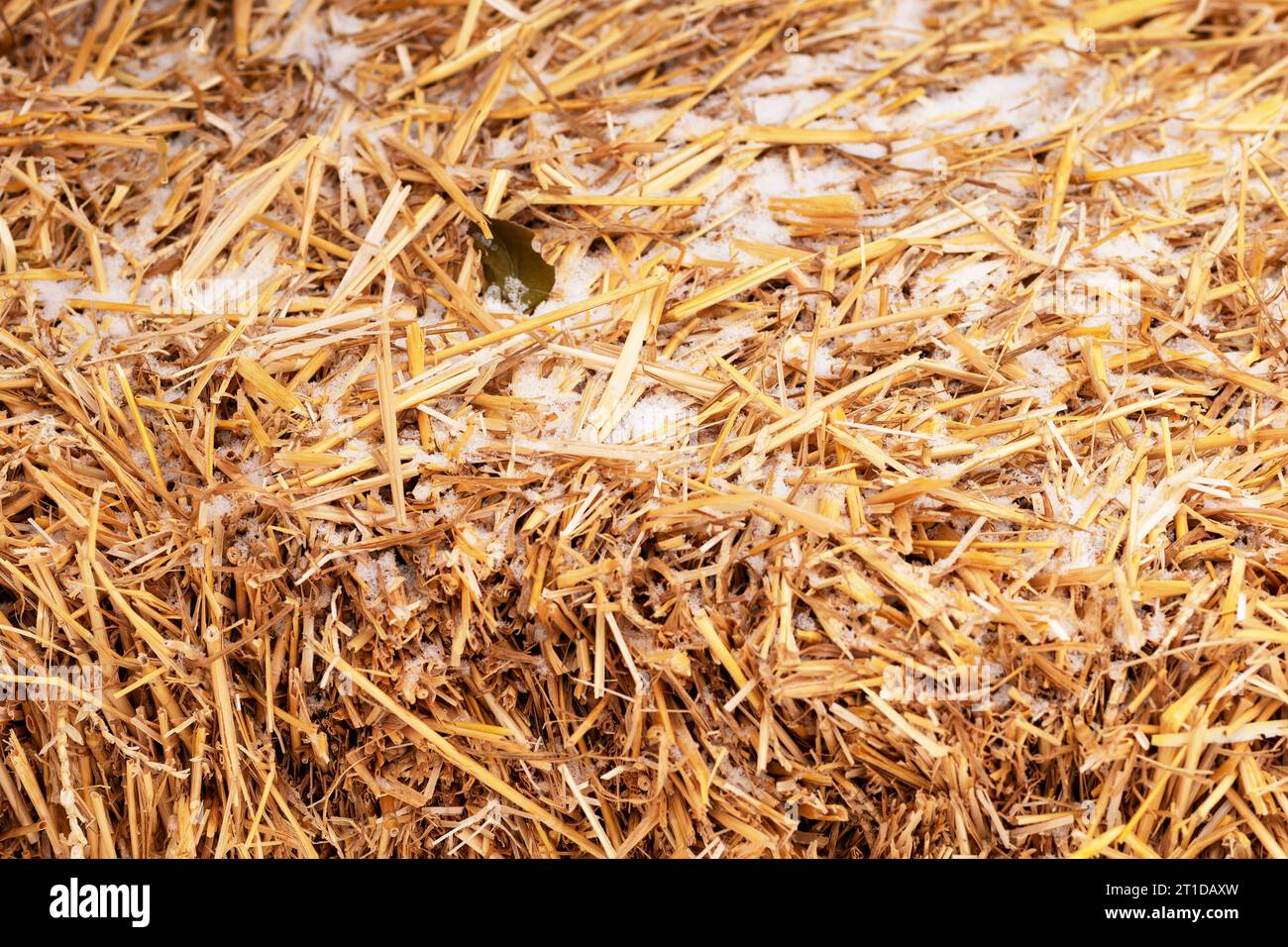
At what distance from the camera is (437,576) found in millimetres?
1091

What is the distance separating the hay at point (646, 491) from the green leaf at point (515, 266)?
0.8 inches

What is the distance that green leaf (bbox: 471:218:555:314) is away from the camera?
51.1 inches

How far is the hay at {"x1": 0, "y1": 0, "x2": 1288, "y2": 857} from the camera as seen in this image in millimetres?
1050

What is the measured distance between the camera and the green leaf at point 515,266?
1.30 metres

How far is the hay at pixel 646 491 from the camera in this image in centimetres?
105

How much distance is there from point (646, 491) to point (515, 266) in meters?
0.38

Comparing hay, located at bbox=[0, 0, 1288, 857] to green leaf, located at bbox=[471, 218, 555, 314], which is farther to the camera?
green leaf, located at bbox=[471, 218, 555, 314]

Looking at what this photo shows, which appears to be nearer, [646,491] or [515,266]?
[646,491]

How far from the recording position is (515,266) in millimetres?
1312

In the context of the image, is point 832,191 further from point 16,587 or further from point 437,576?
point 16,587

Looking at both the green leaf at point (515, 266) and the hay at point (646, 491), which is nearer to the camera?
the hay at point (646, 491)

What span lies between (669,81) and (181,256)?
73 cm

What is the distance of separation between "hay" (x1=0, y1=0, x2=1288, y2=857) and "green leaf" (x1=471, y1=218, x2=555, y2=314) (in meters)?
0.02
